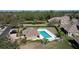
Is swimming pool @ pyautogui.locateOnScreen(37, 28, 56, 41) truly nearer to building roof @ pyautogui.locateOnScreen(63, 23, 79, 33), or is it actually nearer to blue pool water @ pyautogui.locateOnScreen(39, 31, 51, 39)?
blue pool water @ pyautogui.locateOnScreen(39, 31, 51, 39)

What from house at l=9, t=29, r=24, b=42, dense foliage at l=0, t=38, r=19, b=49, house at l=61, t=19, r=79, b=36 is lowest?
dense foliage at l=0, t=38, r=19, b=49

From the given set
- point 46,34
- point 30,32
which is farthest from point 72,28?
point 30,32

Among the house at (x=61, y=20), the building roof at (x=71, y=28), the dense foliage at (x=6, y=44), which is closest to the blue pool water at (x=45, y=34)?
the house at (x=61, y=20)

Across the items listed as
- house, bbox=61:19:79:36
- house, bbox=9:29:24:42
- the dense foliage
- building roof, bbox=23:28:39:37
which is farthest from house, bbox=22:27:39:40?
house, bbox=61:19:79:36

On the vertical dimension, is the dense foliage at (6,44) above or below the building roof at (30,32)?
below

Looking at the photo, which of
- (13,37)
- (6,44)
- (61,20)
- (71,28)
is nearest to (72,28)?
(71,28)

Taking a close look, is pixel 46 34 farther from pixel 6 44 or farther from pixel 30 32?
pixel 6 44

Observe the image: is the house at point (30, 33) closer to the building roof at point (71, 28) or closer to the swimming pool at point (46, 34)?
the swimming pool at point (46, 34)

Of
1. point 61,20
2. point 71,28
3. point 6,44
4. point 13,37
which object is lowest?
point 6,44

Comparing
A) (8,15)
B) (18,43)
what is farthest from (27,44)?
(8,15)

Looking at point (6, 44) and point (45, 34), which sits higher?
point (45, 34)
